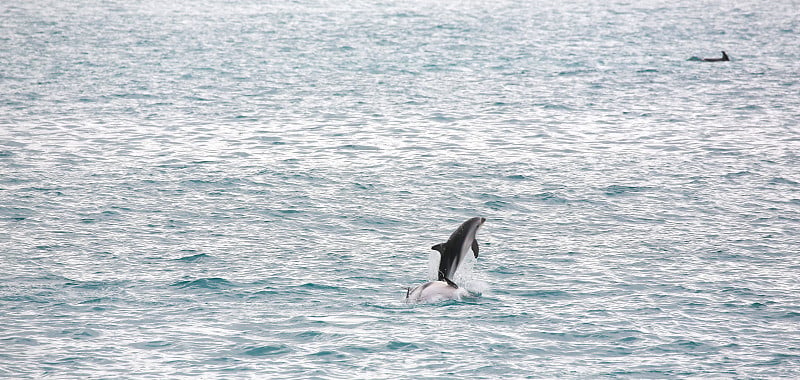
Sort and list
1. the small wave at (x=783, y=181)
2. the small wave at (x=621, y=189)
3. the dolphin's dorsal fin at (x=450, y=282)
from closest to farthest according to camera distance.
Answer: the dolphin's dorsal fin at (x=450, y=282) → the small wave at (x=621, y=189) → the small wave at (x=783, y=181)

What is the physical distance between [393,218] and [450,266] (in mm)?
7304

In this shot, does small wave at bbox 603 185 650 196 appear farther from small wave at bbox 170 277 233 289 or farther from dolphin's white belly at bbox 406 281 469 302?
A: small wave at bbox 170 277 233 289

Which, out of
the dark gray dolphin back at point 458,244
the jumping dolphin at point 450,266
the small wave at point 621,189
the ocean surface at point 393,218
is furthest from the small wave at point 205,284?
the small wave at point 621,189

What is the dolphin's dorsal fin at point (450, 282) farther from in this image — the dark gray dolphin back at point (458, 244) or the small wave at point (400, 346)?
the small wave at point (400, 346)

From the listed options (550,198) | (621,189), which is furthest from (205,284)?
(621,189)

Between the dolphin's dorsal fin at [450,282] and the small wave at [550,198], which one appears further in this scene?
the small wave at [550,198]

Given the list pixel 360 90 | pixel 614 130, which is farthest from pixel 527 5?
pixel 614 130

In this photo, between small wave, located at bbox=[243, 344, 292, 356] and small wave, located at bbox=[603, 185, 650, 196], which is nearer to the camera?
small wave, located at bbox=[243, 344, 292, 356]

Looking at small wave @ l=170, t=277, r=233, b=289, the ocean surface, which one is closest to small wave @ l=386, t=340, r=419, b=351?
the ocean surface

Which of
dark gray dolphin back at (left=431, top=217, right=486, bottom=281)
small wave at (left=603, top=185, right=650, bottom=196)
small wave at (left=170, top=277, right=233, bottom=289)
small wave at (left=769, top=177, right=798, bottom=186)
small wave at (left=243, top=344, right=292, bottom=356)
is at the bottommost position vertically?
small wave at (left=769, top=177, right=798, bottom=186)

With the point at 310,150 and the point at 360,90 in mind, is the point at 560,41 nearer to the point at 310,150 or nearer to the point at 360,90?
the point at 360,90

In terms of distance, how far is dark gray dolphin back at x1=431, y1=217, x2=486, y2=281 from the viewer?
67.6 ft

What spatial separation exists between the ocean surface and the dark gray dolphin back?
1010 millimetres

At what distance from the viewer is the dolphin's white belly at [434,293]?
69.9ft
